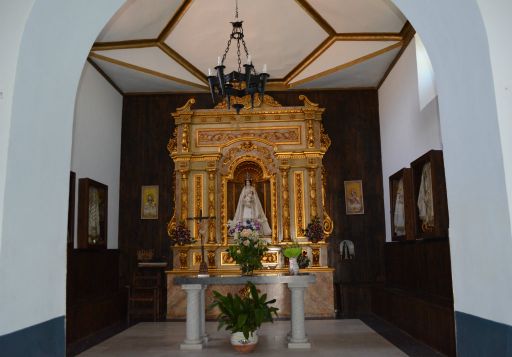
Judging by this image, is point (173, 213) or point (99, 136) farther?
point (173, 213)

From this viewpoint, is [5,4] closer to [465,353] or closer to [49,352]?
[49,352]

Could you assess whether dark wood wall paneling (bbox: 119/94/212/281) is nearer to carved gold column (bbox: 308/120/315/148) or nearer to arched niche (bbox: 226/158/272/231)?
arched niche (bbox: 226/158/272/231)

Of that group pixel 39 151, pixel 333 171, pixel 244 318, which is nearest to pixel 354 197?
pixel 333 171

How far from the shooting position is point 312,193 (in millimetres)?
10086

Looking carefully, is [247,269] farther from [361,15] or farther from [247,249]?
[361,15]

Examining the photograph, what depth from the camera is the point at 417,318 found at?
23.3 ft

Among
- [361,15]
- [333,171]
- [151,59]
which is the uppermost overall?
[361,15]

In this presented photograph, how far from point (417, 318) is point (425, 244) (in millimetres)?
1072

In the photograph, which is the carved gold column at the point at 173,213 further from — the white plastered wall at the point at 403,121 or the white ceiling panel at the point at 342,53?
the white plastered wall at the point at 403,121

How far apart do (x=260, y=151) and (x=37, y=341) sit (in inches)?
329

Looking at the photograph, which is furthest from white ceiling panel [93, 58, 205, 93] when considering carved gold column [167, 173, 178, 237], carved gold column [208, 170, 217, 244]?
carved gold column [208, 170, 217, 244]

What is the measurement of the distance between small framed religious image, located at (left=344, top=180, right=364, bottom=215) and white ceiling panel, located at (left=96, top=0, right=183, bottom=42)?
498cm

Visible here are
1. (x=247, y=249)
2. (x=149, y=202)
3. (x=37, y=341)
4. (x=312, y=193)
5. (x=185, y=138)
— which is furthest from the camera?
(x=149, y=202)

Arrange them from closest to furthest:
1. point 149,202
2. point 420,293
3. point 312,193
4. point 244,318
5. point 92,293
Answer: point 244,318, point 420,293, point 92,293, point 312,193, point 149,202
